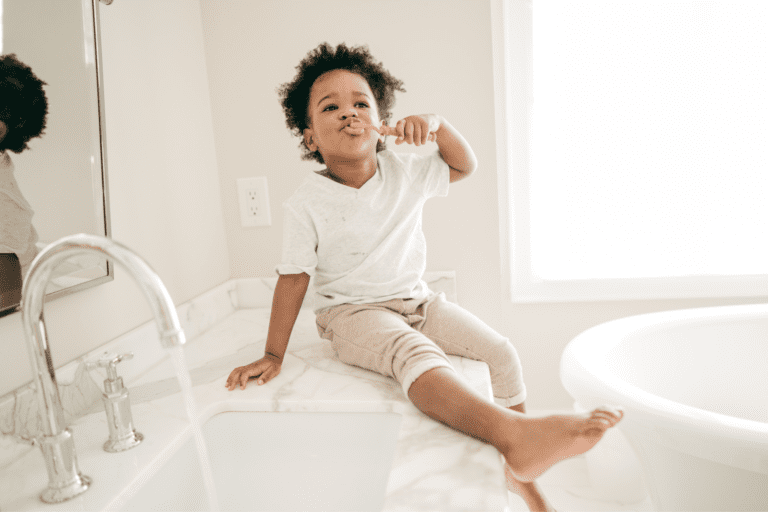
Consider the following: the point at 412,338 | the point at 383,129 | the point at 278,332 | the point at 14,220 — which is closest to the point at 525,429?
the point at 412,338

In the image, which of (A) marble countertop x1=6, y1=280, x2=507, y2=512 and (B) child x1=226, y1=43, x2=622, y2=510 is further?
(B) child x1=226, y1=43, x2=622, y2=510

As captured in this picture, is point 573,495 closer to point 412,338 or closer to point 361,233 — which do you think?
point 412,338

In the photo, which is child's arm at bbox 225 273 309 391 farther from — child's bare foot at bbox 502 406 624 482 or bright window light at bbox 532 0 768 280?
bright window light at bbox 532 0 768 280

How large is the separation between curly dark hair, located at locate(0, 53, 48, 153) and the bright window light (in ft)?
3.49

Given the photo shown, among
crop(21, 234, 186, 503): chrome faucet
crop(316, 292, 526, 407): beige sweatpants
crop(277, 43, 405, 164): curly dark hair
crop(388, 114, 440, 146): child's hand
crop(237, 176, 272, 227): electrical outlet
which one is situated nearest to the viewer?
crop(21, 234, 186, 503): chrome faucet

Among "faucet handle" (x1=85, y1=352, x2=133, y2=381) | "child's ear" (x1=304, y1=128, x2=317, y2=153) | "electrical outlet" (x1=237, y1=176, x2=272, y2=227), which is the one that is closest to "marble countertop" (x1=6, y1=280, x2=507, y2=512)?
"faucet handle" (x1=85, y1=352, x2=133, y2=381)

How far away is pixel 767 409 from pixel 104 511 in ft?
4.41

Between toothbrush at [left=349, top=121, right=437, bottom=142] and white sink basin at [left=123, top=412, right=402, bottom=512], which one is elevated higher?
toothbrush at [left=349, top=121, right=437, bottom=142]

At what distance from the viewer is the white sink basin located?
690 mm

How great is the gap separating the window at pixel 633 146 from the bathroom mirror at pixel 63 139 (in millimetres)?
886

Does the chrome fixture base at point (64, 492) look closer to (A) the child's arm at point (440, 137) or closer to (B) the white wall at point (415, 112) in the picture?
(A) the child's arm at point (440, 137)

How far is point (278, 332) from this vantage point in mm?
883

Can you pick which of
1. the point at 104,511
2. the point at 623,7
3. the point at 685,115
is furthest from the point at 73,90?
the point at 685,115

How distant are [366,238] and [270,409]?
1.29 ft
